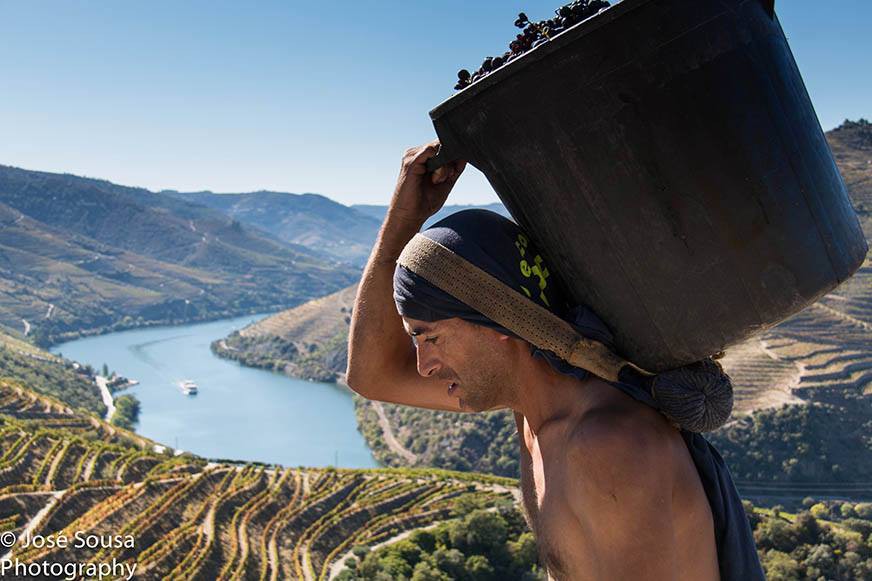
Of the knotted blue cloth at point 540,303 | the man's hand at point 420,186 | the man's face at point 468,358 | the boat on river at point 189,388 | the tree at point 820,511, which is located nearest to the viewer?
Result: the knotted blue cloth at point 540,303

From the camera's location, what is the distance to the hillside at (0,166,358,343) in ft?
314

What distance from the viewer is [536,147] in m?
0.99

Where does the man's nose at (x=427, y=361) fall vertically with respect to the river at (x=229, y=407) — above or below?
above

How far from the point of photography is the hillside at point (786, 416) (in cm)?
3506

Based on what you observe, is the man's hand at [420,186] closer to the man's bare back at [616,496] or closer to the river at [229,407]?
the man's bare back at [616,496]

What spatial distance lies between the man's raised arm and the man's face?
0.25 meters

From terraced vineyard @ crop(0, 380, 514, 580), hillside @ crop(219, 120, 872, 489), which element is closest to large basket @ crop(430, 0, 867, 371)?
terraced vineyard @ crop(0, 380, 514, 580)

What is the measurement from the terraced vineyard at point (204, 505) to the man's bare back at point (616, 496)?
21.2 metres

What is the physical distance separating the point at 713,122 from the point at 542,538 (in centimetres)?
65

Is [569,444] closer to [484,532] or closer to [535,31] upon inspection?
[535,31]

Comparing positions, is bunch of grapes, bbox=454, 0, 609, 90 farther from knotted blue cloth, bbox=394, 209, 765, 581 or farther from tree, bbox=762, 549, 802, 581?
tree, bbox=762, 549, 802, 581

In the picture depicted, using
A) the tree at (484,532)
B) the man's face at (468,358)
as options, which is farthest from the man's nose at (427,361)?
the tree at (484,532)

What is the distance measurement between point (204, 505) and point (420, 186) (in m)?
25.9

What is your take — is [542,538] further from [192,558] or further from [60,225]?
[60,225]
